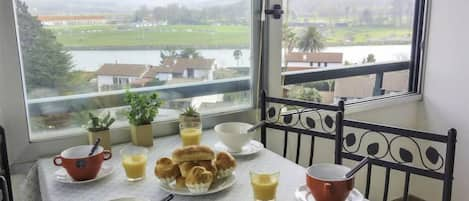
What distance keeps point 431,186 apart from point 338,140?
61.7 inches

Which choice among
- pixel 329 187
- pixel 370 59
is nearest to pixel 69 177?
pixel 329 187

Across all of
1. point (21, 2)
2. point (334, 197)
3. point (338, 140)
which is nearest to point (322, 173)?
point (334, 197)

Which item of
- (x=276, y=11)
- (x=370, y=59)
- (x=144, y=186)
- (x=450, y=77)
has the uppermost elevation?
(x=276, y=11)

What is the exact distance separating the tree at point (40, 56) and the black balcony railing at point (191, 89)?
0.21 ft

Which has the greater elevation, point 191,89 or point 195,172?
point 191,89

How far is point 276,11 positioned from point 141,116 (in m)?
0.83

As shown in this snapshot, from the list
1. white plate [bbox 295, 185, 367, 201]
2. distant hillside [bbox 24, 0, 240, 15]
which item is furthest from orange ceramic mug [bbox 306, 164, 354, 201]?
distant hillside [bbox 24, 0, 240, 15]

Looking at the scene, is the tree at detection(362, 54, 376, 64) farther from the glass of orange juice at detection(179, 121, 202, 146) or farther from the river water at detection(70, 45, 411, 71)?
the glass of orange juice at detection(179, 121, 202, 146)

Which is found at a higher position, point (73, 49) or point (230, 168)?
point (73, 49)

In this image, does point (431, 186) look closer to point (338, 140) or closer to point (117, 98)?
point (338, 140)

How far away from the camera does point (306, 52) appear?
7.39ft

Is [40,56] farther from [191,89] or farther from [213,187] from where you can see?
[213,187]

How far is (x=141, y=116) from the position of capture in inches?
65.4

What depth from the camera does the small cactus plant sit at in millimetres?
1561
